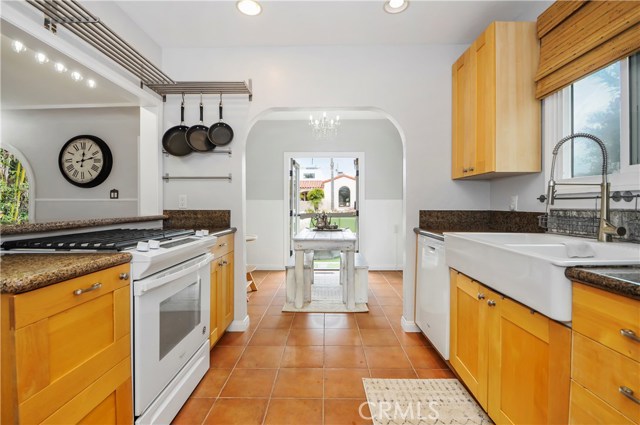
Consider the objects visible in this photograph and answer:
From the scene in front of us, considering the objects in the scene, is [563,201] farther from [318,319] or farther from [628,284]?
[318,319]

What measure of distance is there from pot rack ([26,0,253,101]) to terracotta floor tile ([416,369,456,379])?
8.41 feet

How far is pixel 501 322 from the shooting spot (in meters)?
1.31

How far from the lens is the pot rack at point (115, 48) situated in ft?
4.75

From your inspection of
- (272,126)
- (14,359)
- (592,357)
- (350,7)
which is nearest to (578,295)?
(592,357)

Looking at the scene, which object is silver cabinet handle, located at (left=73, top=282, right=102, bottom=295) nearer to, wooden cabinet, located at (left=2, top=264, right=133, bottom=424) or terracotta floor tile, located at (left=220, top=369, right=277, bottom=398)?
wooden cabinet, located at (left=2, top=264, right=133, bottom=424)

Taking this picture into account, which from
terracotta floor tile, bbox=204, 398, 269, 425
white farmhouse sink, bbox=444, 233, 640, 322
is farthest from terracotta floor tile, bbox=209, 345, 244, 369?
white farmhouse sink, bbox=444, 233, 640, 322

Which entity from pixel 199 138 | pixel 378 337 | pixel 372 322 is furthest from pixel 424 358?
pixel 199 138

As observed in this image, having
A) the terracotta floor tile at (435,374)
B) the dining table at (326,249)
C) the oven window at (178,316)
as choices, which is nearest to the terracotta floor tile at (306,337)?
the dining table at (326,249)

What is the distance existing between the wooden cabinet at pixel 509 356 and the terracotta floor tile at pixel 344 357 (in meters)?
0.65

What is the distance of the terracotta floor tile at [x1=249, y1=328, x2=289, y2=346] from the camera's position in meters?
2.41

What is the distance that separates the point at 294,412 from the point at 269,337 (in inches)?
37.5

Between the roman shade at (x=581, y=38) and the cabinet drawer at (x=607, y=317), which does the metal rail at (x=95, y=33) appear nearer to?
the cabinet drawer at (x=607, y=317)

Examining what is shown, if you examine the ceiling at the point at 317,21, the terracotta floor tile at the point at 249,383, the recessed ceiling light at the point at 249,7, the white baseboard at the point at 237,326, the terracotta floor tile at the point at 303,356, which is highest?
the ceiling at the point at 317,21

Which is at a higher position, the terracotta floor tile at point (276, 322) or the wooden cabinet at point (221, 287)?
the wooden cabinet at point (221, 287)
